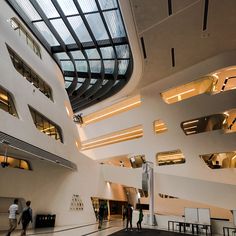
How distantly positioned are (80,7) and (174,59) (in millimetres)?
7675

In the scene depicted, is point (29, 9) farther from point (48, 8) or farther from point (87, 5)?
point (87, 5)

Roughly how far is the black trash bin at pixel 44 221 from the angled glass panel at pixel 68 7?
1079cm

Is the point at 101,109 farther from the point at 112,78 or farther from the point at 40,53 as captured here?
the point at 40,53

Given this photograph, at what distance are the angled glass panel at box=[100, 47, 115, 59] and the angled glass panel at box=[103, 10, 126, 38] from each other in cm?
186

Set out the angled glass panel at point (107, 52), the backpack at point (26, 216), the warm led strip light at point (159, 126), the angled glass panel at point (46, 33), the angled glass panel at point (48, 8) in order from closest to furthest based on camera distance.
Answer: the backpack at point (26, 216)
the angled glass panel at point (48, 8)
the angled glass panel at point (46, 33)
the angled glass panel at point (107, 52)
the warm led strip light at point (159, 126)

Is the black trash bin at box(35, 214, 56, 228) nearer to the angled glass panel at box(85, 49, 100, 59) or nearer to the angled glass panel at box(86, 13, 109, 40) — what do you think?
the angled glass panel at box(86, 13, 109, 40)

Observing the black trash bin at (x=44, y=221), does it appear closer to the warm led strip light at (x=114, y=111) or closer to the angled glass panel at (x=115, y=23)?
the angled glass panel at (x=115, y=23)

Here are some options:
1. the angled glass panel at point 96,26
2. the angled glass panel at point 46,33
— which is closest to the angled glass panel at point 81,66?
the angled glass panel at point 46,33

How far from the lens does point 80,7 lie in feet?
44.1

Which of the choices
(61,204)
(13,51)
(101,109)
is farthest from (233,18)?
(101,109)

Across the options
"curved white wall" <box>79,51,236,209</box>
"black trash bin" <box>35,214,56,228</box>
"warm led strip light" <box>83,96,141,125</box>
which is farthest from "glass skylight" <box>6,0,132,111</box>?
"black trash bin" <box>35,214,56,228</box>

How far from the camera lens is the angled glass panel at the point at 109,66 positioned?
67.4 ft

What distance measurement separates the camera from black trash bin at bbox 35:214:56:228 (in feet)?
43.6

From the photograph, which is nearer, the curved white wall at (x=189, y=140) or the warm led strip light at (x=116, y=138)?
the curved white wall at (x=189, y=140)
